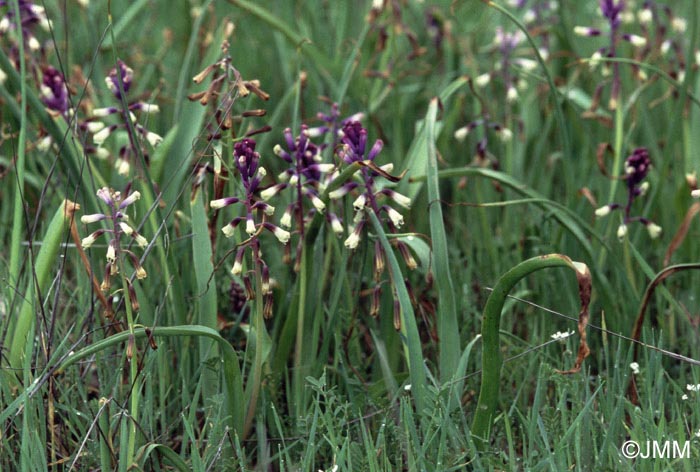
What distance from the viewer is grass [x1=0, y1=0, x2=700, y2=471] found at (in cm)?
238

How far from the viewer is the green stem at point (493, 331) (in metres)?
2.19

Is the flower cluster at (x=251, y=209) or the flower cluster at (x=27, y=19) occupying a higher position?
the flower cluster at (x=27, y=19)

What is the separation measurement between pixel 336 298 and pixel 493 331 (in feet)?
2.09

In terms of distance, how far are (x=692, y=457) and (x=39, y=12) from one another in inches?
107

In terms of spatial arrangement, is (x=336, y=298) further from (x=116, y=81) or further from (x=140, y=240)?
(x=116, y=81)

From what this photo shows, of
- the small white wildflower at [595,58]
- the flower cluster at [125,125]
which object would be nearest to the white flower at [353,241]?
the flower cluster at [125,125]

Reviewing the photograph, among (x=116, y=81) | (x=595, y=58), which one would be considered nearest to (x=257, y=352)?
(x=116, y=81)

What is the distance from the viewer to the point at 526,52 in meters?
4.55

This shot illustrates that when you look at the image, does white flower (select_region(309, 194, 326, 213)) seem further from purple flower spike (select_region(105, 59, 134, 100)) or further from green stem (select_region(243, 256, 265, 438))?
purple flower spike (select_region(105, 59, 134, 100))

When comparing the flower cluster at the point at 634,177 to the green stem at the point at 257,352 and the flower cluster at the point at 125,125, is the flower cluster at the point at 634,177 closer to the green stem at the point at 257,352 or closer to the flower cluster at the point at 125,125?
the green stem at the point at 257,352

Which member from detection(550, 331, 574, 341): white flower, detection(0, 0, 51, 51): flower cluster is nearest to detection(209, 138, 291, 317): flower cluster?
detection(550, 331, 574, 341): white flower

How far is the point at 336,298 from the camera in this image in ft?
9.20

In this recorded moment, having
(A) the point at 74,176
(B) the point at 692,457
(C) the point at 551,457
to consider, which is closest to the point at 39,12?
(A) the point at 74,176

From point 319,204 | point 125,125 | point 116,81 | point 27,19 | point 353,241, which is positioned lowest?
point 353,241
